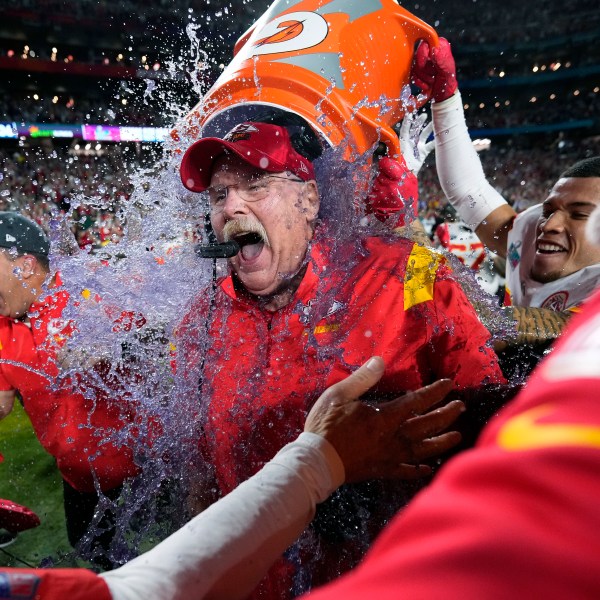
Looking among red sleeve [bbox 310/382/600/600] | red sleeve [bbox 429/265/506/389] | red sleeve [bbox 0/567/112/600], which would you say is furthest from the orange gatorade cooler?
red sleeve [bbox 310/382/600/600]

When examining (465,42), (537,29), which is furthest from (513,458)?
(537,29)

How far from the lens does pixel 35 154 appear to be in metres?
25.4

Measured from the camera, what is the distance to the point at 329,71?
1812 mm

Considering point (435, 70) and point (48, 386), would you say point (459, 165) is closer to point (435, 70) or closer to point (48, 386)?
point (435, 70)

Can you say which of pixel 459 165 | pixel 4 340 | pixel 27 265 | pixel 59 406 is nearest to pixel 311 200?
pixel 459 165

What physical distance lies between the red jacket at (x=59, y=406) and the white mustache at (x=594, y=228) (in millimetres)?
2404

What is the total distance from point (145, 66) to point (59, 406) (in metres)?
28.0

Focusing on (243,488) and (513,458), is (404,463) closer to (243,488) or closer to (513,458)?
(243,488)

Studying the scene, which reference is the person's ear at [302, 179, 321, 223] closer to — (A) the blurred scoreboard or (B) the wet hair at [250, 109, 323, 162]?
(B) the wet hair at [250, 109, 323, 162]

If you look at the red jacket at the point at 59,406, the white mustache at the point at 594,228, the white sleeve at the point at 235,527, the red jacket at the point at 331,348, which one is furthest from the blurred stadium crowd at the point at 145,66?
Result: the white sleeve at the point at 235,527

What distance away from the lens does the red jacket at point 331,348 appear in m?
1.72

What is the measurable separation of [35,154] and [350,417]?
29.1m

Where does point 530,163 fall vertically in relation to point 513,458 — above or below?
above

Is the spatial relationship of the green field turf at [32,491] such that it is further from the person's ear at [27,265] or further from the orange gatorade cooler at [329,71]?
the orange gatorade cooler at [329,71]
